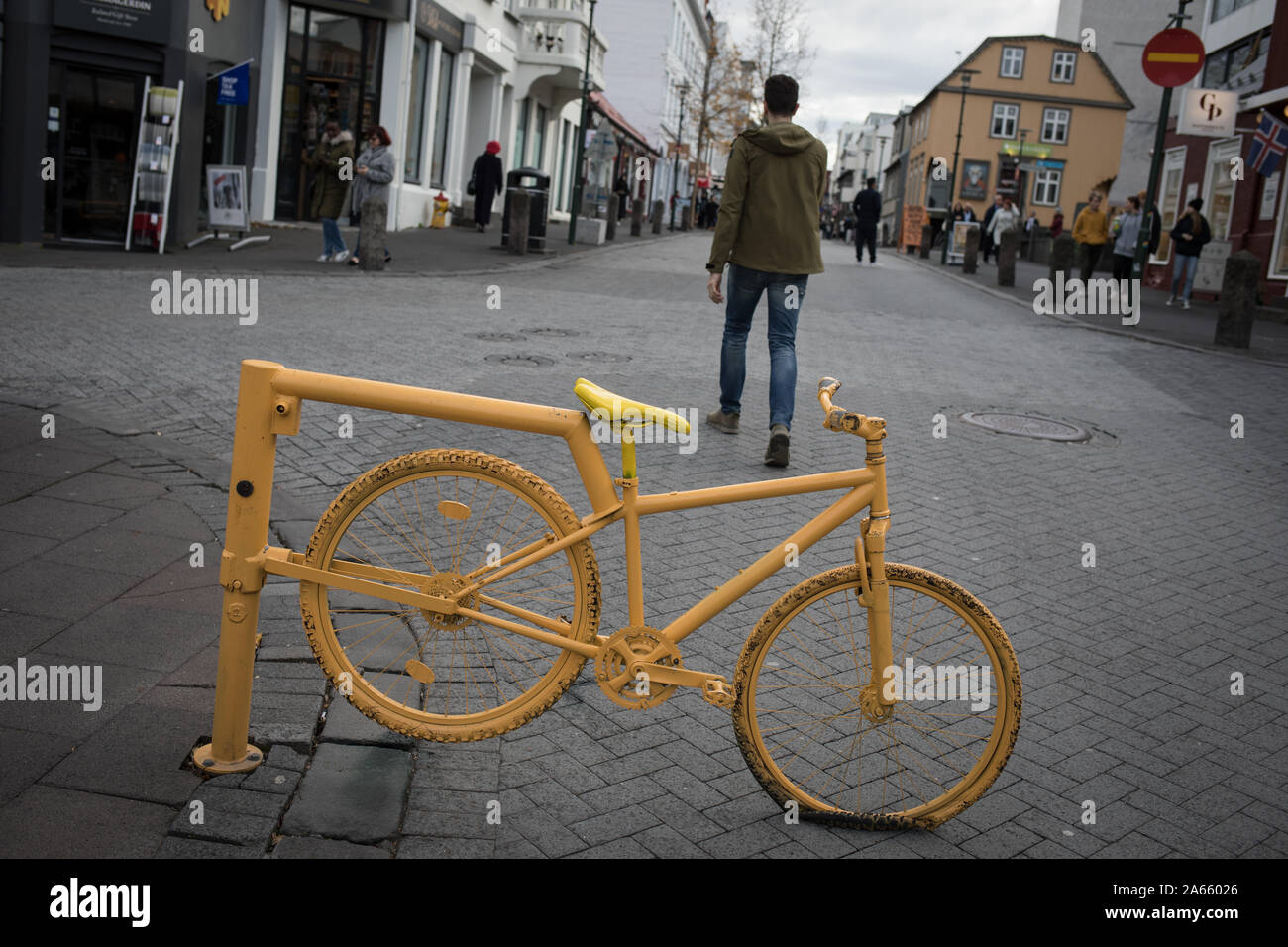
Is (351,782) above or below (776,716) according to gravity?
below

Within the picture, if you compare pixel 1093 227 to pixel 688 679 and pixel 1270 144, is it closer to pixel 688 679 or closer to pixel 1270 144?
pixel 1270 144

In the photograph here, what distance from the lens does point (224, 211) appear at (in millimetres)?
19172

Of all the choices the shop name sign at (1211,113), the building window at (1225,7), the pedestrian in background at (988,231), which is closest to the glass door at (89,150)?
the shop name sign at (1211,113)

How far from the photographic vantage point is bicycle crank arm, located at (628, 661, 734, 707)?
320cm

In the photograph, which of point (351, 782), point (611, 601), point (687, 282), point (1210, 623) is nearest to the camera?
point (351, 782)

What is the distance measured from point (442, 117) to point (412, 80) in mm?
2866

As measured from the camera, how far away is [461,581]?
3285mm

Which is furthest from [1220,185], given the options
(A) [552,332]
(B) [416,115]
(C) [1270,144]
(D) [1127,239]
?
(A) [552,332]

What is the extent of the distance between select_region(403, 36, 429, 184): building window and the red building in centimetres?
1587

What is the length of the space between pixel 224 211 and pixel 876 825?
711 inches

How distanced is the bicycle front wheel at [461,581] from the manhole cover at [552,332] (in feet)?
28.8

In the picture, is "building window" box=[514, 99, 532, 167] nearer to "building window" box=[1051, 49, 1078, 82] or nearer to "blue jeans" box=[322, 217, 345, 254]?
"blue jeans" box=[322, 217, 345, 254]
